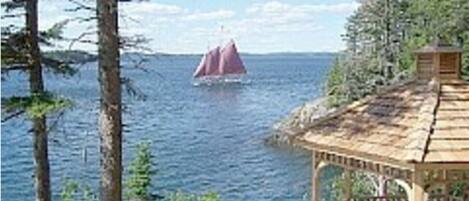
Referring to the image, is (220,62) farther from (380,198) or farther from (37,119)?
(37,119)

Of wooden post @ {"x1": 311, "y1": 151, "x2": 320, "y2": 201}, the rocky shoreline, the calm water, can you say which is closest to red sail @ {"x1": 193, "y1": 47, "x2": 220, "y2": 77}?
the calm water

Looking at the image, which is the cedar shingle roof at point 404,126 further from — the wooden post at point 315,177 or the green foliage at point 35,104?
the green foliage at point 35,104

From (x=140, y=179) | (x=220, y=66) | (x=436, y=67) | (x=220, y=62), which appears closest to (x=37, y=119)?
(x=436, y=67)

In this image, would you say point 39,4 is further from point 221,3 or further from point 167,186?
point 221,3

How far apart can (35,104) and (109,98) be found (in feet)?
2.38

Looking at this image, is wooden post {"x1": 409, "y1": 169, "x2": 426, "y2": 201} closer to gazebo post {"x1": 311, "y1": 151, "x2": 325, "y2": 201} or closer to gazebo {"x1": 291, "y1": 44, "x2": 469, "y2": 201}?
gazebo {"x1": 291, "y1": 44, "x2": 469, "y2": 201}

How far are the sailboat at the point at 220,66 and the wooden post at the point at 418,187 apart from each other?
252ft

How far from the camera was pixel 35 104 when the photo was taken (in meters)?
8.16

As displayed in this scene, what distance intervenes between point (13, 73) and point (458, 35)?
2604cm

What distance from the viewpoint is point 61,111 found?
8.42 metres

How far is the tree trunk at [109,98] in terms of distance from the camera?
311 inches

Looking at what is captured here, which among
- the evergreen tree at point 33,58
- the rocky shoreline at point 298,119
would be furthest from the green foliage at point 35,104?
the rocky shoreline at point 298,119

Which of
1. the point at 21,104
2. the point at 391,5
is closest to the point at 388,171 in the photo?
the point at 21,104

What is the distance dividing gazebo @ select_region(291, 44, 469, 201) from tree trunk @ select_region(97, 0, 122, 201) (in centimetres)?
289
